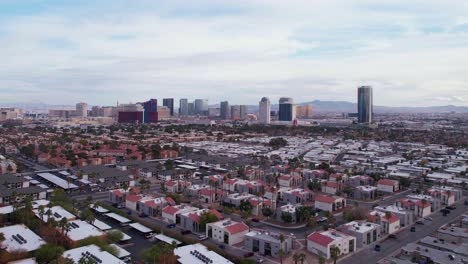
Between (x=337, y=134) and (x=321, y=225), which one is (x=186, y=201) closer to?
(x=321, y=225)

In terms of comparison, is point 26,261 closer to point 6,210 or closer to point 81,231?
point 81,231

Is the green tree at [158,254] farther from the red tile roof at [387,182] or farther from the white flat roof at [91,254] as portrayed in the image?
the red tile roof at [387,182]

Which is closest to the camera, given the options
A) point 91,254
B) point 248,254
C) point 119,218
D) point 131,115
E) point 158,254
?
point 158,254

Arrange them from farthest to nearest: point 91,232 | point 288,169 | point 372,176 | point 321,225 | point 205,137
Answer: point 205,137
point 288,169
point 372,176
point 321,225
point 91,232

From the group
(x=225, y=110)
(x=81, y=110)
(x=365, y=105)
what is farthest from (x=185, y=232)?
(x=81, y=110)

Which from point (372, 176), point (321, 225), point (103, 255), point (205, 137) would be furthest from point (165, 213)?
point (205, 137)

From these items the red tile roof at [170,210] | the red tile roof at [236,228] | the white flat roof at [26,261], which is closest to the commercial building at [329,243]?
the red tile roof at [236,228]

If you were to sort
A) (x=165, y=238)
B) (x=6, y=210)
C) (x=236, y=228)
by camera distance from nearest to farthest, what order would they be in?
1. (x=165, y=238)
2. (x=236, y=228)
3. (x=6, y=210)
